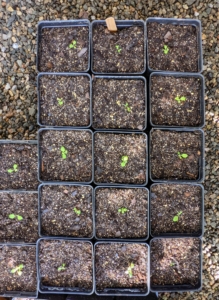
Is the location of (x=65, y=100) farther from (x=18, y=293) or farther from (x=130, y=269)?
(x=18, y=293)

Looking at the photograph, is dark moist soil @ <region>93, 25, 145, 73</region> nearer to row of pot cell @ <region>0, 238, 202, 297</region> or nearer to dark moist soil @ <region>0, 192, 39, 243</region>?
dark moist soil @ <region>0, 192, 39, 243</region>

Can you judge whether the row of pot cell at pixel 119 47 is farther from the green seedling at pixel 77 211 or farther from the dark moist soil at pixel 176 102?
the green seedling at pixel 77 211

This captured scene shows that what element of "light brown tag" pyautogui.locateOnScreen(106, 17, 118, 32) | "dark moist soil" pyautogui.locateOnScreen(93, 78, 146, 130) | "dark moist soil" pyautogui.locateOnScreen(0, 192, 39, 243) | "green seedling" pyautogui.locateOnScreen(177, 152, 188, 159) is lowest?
"dark moist soil" pyautogui.locateOnScreen(0, 192, 39, 243)

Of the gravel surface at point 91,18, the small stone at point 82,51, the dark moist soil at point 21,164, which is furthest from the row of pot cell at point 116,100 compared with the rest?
the gravel surface at point 91,18

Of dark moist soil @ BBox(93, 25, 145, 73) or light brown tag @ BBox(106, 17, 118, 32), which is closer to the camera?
light brown tag @ BBox(106, 17, 118, 32)

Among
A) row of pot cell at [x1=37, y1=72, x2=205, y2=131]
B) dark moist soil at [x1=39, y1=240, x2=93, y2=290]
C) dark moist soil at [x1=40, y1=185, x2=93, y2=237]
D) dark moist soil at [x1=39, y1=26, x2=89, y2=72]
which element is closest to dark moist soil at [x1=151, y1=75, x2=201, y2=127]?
row of pot cell at [x1=37, y1=72, x2=205, y2=131]

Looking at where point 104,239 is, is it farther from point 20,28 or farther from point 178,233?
point 20,28

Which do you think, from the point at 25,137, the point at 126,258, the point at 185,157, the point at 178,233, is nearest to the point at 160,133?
the point at 185,157

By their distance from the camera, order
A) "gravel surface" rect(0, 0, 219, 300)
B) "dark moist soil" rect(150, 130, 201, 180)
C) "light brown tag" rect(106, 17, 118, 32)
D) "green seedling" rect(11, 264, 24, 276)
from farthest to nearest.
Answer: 1. "gravel surface" rect(0, 0, 219, 300)
2. "green seedling" rect(11, 264, 24, 276)
3. "dark moist soil" rect(150, 130, 201, 180)
4. "light brown tag" rect(106, 17, 118, 32)
